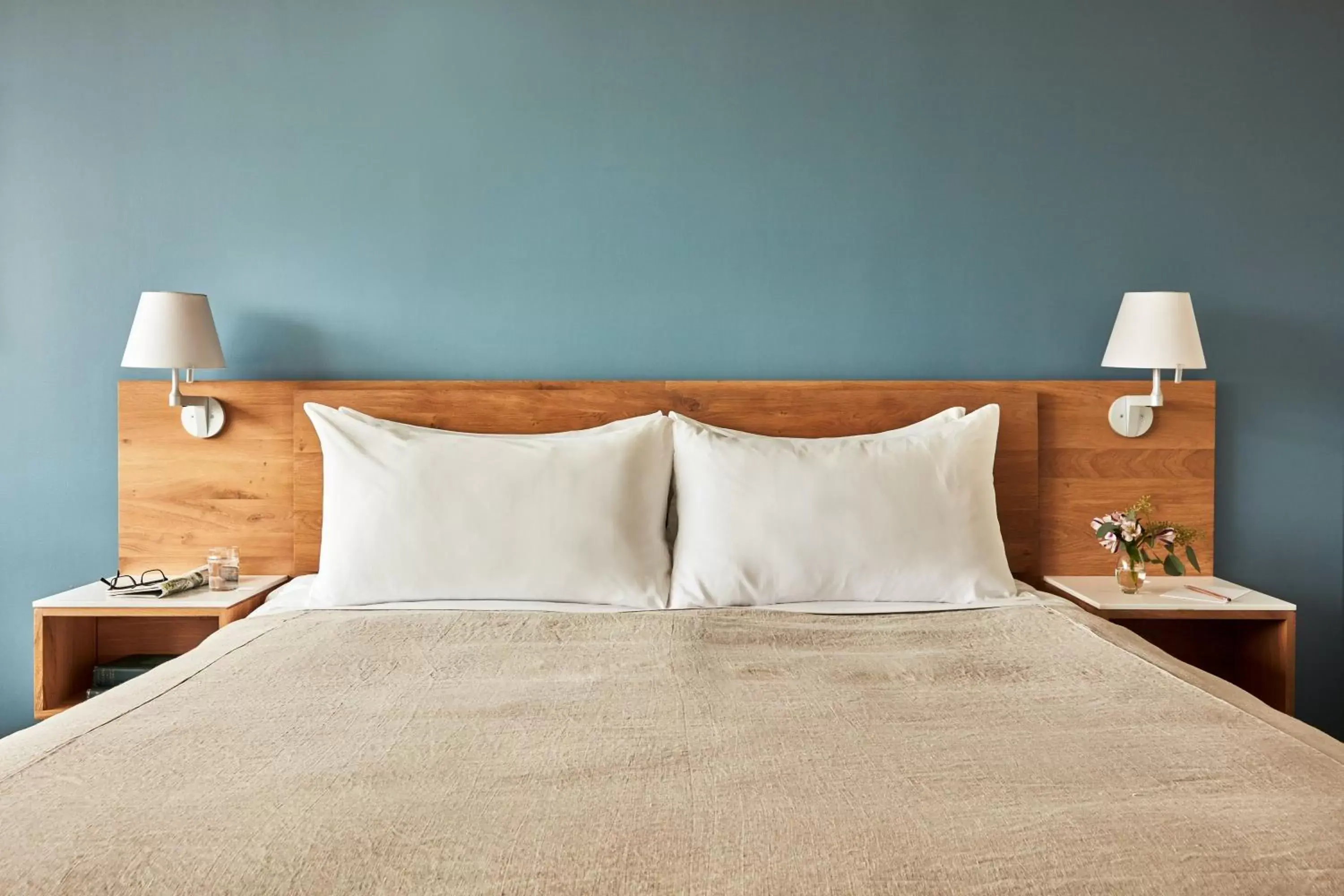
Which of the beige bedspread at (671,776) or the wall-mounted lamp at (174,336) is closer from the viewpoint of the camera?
the beige bedspread at (671,776)

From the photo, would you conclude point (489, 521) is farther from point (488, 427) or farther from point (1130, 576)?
point (1130, 576)

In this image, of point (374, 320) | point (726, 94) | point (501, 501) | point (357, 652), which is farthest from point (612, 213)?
point (357, 652)

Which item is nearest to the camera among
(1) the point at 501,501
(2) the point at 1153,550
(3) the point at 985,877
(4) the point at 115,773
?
Answer: (3) the point at 985,877

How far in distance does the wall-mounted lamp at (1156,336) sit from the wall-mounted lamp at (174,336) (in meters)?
2.26

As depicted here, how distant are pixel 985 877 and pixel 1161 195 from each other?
2.31 meters

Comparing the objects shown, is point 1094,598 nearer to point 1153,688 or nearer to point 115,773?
point 1153,688

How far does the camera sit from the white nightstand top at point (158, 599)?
2221 millimetres

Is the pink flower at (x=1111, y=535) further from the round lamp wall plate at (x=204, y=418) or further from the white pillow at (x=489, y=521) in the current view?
the round lamp wall plate at (x=204, y=418)

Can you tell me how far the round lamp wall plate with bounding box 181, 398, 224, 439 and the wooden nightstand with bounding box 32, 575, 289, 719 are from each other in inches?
15.4

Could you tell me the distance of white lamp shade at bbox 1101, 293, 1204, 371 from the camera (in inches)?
94.0

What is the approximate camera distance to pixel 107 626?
2514mm

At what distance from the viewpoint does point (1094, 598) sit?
7.66ft

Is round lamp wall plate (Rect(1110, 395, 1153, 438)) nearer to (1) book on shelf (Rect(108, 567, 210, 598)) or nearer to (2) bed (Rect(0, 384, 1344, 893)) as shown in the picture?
(2) bed (Rect(0, 384, 1344, 893))

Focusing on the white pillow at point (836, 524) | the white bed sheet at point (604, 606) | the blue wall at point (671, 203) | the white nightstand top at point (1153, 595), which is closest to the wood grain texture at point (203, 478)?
the blue wall at point (671, 203)
